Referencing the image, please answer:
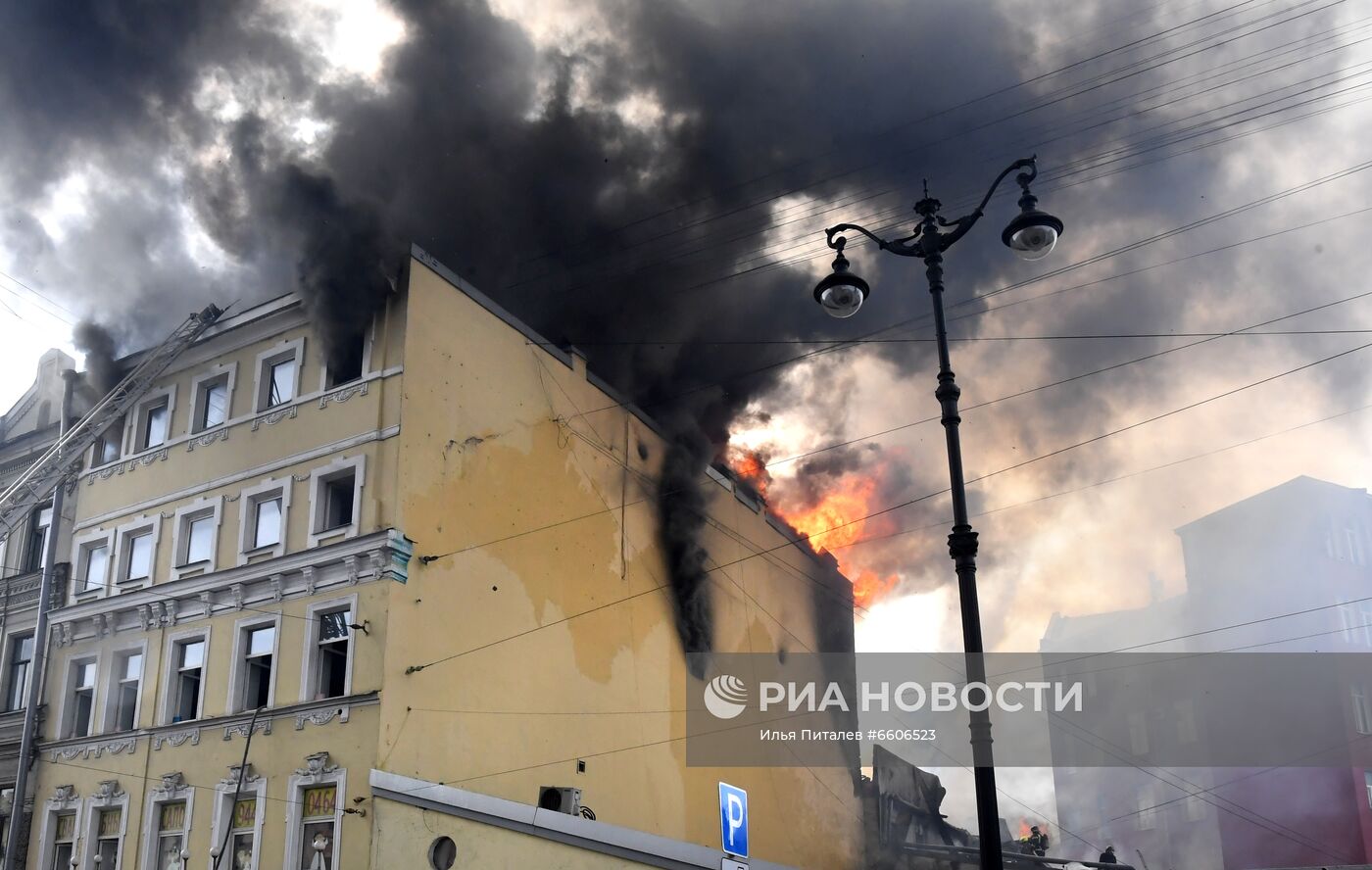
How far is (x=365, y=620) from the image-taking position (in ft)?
62.6

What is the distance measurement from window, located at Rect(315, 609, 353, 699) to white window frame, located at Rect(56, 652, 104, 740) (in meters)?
5.87

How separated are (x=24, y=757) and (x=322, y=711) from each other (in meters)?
8.16

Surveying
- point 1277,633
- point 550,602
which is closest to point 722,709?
point 550,602

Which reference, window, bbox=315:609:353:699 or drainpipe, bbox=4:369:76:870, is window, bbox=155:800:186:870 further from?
drainpipe, bbox=4:369:76:870

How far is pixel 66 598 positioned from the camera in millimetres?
24234

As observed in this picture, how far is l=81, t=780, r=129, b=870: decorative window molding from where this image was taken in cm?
2077

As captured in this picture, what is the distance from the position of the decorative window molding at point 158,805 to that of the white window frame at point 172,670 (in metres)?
1.12

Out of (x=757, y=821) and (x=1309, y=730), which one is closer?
(x=757, y=821)

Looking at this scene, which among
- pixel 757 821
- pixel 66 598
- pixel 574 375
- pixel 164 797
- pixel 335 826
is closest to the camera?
pixel 335 826

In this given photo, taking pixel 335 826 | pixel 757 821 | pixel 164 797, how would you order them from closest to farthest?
pixel 335 826
pixel 164 797
pixel 757 821

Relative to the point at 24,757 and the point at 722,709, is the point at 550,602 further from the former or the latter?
the point at 24,757

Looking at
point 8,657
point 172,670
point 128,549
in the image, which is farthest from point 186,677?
point 8,657

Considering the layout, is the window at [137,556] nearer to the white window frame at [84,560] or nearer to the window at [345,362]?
the white window frame at [84,560]

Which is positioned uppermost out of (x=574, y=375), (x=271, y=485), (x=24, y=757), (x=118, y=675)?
(x=574, y=375)
